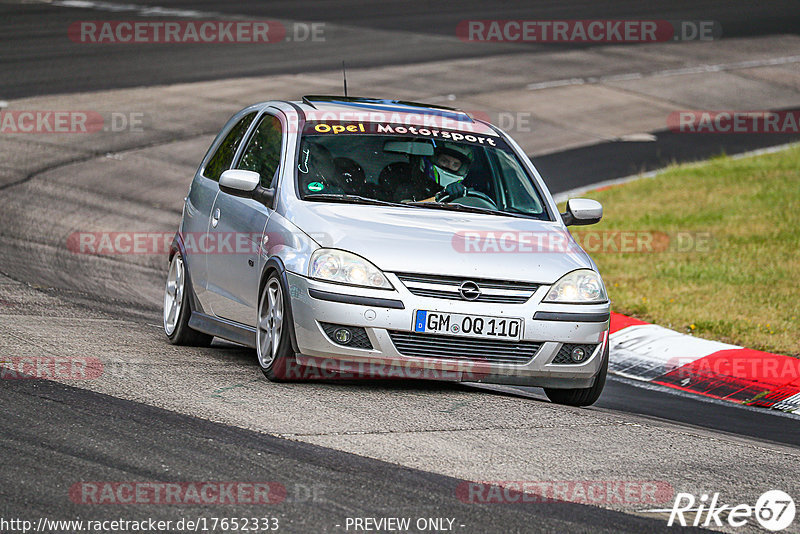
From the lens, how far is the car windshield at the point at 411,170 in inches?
316

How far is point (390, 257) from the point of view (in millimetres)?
7133

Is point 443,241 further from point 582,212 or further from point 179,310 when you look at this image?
point 179,310

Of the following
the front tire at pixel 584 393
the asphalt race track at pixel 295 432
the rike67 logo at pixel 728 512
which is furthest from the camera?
the front tire at pixel 584 393

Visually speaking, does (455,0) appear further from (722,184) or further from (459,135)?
(459,135)

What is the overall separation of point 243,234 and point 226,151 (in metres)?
1.25

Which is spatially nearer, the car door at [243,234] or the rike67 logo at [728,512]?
the rike67 logo at [728,512]

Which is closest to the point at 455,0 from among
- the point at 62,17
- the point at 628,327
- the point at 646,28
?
the point at 646,28

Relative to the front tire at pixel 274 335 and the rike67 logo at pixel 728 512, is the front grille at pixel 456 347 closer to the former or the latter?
the front tire at pixel 274 335

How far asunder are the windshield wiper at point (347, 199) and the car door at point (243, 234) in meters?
0.31

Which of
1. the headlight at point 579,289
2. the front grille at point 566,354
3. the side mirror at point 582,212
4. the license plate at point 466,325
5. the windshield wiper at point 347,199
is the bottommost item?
the front grille at point 566,354

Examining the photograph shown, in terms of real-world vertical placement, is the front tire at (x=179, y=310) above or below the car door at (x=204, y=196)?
below

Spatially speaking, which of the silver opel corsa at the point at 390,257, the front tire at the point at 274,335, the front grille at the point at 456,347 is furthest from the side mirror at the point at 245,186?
the front grille at the point at 456,347

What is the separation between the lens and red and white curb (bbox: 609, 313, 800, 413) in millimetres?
9156

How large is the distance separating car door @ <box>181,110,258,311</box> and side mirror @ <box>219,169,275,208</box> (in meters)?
0.88
